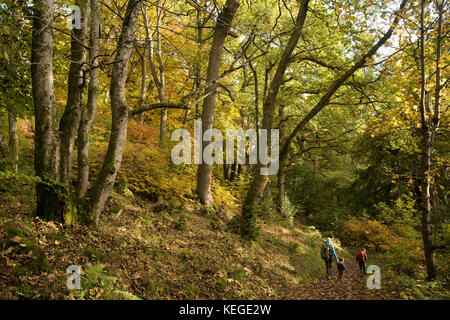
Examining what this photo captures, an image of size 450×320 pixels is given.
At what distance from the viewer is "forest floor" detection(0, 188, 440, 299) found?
3629 mm

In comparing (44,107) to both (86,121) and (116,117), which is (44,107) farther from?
(86,121)

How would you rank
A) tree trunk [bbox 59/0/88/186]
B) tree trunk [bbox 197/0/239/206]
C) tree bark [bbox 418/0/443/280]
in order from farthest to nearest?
tree trunk [bbox 197/0/239/206] < tree bark [bbox 418/0/443/280] < tree trunk [bbox 59/0/88/186]

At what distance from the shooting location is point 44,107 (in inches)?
175

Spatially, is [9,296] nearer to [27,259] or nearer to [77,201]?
[27,259]

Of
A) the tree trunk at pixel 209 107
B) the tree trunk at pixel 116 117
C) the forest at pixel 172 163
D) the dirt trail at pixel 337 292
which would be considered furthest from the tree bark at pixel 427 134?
the tree trunk at pixel 116 117

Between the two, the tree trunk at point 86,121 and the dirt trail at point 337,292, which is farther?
the dirt trail at point 337,292

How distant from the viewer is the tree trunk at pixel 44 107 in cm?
434

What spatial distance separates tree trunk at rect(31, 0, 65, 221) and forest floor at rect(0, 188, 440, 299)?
2.46 feet

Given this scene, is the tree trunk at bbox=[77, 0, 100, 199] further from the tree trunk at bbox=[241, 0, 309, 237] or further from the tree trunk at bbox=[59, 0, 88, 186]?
the tree trunk at bbox=[241, 0, 309, 237]

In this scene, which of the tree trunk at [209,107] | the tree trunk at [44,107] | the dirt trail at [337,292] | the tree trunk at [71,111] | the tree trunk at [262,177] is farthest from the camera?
the tree trunk at [262,177]

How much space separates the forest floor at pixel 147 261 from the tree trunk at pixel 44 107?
751 mm

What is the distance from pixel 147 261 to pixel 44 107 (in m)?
3.45

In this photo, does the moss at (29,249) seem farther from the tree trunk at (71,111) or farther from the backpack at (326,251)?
the backpack at (326,251)

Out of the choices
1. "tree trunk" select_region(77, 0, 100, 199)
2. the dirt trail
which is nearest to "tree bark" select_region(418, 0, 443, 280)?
the dirt trail
